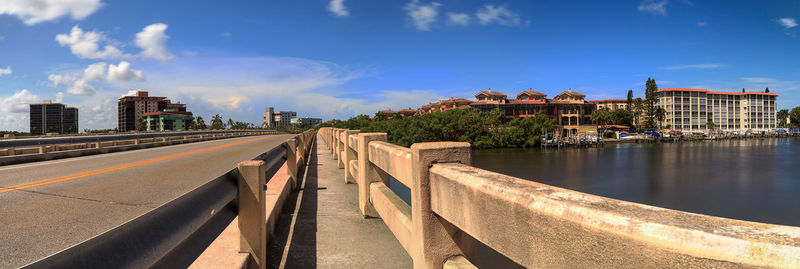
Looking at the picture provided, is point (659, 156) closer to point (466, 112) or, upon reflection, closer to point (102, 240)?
point (466, 112)

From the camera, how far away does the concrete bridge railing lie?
1057 mm

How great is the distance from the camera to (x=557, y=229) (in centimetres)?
147

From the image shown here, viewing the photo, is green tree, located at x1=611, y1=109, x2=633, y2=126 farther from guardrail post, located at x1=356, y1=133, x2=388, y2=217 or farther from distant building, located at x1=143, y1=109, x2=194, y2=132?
distant building, located at x1=143, y1=109, x2=194, y2=132

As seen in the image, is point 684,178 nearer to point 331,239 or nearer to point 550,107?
point 550,107

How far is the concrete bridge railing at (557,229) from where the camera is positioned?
1057 millimetres

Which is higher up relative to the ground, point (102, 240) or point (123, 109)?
point (123, 109)

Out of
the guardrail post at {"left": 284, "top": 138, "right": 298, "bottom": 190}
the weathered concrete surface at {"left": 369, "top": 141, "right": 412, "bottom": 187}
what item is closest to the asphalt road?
the guardrail post at {"left": 284, "top": 138, "right": 298, "bottom": 190}

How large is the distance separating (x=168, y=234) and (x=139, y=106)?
8404 inches

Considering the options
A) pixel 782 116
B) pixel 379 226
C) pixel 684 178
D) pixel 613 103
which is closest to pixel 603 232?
pixel 379 226

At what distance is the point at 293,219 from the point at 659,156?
288 ft

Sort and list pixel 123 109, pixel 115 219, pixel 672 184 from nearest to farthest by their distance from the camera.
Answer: pixel 115 219 < pixel 672 184 < pixel 123 109

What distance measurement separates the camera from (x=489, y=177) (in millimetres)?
2010

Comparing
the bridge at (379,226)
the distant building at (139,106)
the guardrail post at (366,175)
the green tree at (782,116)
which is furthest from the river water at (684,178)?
the distant building at (139,106)

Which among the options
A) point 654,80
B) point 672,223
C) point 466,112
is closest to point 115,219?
point 672,223
